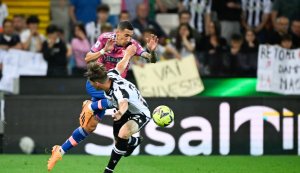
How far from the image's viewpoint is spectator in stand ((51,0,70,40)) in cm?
2120

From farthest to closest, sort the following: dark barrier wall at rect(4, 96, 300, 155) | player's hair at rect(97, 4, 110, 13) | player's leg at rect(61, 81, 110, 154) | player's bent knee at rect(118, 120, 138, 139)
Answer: player's hair at rect(97, 4, 110, 13) < dark barrier wall at rect(4, 96, 300, 155) < player's leg at rect(61, 81, 110, 154) < player's bent knee at rect(118, 120, 138, 139)

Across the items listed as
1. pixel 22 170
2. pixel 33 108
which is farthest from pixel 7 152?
pixel 22 170

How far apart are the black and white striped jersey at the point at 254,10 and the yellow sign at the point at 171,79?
311 centimetres

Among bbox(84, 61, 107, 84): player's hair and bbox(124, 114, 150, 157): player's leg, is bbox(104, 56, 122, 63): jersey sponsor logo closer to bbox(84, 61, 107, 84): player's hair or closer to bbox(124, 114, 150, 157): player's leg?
bbox(124, 114, 150, 157): player's leg

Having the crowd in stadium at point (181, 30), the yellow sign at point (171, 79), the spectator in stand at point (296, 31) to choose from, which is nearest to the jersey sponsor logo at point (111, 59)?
the crowd in stadium at point (181, 30)

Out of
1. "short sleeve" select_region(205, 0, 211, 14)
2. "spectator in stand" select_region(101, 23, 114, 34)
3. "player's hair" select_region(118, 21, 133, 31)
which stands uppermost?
"player's hair" select_region(118, 21, 133, 31)

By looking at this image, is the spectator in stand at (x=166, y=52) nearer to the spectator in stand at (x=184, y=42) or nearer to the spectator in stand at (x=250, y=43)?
the spectator in stand at (x=184, y=42)

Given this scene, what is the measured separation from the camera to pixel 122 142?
13188mm

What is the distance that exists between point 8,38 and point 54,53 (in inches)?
40.3

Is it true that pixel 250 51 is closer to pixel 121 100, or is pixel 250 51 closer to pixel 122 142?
pixel 122 142

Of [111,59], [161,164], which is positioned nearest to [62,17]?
[161,164]

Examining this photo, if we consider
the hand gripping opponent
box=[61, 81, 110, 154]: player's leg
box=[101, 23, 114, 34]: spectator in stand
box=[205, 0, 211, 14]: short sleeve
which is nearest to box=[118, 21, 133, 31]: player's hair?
box=[61, 81, 110, 154]: player's leg

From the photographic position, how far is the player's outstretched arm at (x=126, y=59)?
44.1ft

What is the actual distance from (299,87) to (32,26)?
5.43m
